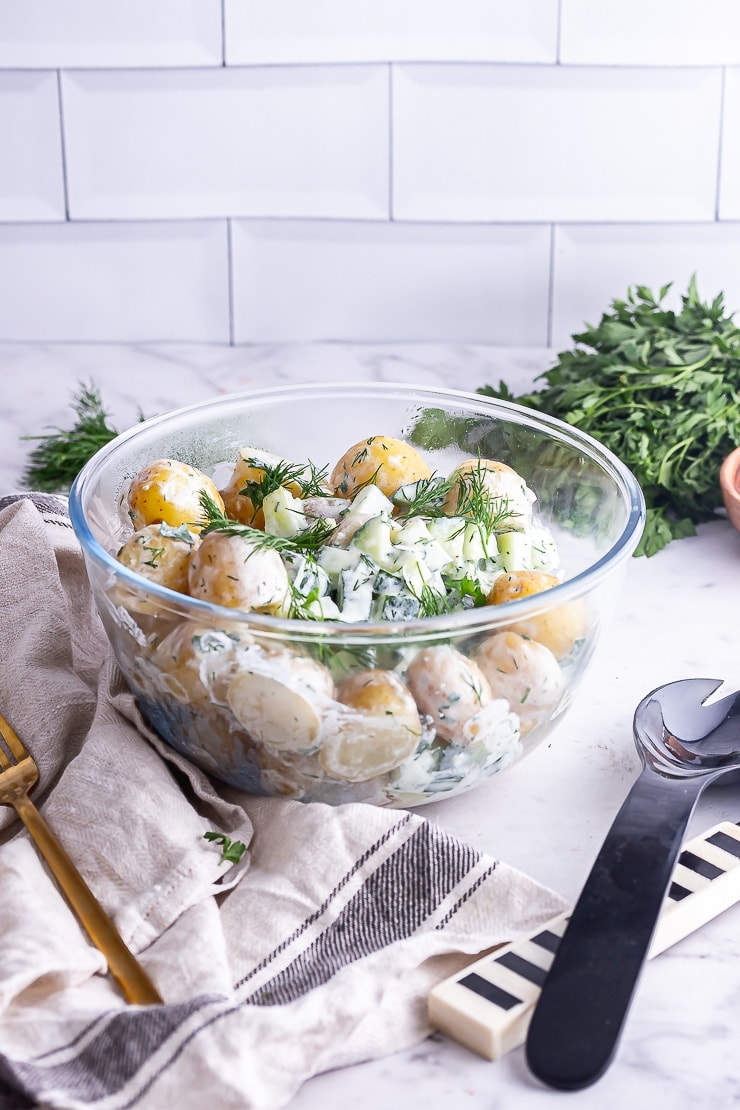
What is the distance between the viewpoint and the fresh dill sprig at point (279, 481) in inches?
36.5

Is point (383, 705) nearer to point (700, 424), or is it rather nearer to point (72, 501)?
point (72, 501)

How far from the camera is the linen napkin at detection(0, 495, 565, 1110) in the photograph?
0.60 metres

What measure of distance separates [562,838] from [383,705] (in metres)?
0.18

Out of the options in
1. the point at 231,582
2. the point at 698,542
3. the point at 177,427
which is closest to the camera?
the point at 231,582

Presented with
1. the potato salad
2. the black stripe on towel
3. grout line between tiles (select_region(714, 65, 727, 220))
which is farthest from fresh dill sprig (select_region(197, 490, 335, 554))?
grout line between tiles (select_region(714, 65, 727, 220))

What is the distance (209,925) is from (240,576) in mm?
207

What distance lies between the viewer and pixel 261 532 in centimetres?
81

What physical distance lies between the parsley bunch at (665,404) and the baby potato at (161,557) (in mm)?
569

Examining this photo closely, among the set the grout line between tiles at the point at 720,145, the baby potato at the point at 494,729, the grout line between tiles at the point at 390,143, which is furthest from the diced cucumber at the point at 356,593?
the grout line between tiles at the point at 720,145

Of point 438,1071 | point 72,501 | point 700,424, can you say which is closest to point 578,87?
point 700,424

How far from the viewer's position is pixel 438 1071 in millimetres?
630

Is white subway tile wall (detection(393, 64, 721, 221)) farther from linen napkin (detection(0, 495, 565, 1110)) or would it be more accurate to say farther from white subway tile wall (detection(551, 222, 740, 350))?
linen napkin (detection(0, 495, 565, 1110))

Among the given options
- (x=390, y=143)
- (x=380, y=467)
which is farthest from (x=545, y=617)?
(x=390, y=143)

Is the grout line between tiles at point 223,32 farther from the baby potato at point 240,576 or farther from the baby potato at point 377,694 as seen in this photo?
the baby potato at point 377,694
